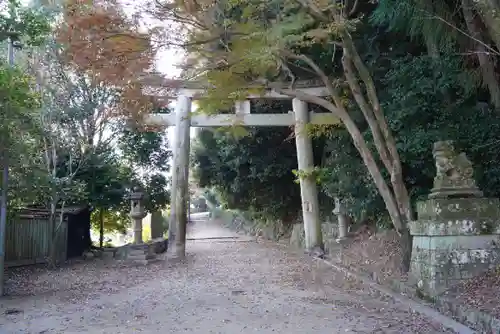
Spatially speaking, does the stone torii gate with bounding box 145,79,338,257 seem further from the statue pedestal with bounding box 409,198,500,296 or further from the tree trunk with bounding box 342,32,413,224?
the statue pedestal with bounding box 409,198,500,296

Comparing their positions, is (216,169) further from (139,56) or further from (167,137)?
(139,56)

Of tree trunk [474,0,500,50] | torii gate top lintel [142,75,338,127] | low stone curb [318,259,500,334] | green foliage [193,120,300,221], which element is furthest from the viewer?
green foliage [193,120,300,221]

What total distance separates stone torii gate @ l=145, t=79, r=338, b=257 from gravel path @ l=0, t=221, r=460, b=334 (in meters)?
2.73

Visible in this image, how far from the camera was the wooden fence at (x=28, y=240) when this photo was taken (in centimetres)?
1058

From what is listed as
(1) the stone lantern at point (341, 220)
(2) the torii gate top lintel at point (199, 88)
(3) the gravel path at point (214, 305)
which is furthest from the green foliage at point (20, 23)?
(1) the stone lantern at point (341, 220)

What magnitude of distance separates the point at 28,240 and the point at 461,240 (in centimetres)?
955

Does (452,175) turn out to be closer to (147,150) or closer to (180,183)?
(180,183)

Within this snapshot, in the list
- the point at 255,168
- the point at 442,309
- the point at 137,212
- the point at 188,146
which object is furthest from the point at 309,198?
the point at 442,309

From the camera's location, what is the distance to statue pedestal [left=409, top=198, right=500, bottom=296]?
5.85 metres

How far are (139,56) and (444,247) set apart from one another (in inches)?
218

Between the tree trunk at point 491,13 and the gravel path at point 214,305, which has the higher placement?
the tree trunk at point 491,13

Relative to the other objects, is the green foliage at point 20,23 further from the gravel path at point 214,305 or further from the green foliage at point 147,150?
the green foliage at point 147,150

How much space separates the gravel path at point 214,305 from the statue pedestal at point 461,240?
0.68 m

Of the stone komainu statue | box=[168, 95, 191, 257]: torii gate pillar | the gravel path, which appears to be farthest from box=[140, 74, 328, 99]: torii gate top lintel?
the stone komainu statue
